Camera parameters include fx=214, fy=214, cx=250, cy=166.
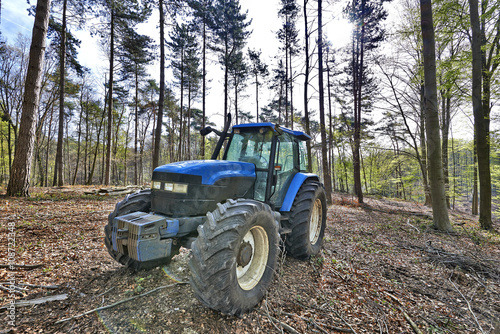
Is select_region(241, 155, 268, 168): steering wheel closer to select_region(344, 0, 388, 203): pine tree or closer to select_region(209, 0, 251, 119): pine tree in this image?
select_region(344, 0, 388, 203): pine tree

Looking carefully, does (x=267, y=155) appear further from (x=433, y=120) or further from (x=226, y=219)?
(x=433, y=120)

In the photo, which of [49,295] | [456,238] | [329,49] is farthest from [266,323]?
[329,49]

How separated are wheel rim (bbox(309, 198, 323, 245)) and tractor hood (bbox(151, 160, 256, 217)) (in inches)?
85.8

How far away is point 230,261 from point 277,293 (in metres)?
1.01

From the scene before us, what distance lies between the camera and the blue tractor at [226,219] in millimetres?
1838

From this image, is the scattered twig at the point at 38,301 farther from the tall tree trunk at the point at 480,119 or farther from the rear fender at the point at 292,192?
the tall tree trunk at the point at 480,119

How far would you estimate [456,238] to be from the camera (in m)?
5.39

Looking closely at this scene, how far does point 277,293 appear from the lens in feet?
8.03

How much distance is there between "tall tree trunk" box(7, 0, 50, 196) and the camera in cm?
633

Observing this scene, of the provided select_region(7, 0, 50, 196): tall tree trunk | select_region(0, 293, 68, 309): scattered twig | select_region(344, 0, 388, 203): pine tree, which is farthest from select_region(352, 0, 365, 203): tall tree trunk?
select_region(7, 0, 50, 196): tall tree trunk

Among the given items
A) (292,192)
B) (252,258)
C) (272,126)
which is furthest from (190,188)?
(292,192)

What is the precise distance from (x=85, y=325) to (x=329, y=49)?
16280 mm

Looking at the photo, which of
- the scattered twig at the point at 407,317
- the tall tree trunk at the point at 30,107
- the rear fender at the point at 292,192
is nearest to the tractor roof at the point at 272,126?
the rear fender at the point at 292,192

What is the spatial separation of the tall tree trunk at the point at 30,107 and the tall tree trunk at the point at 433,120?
11.1 m
